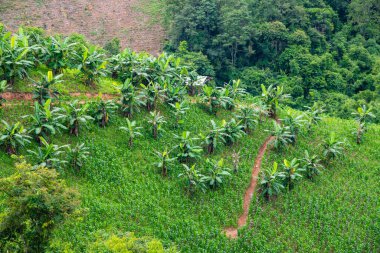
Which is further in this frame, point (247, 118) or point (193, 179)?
point (247, 118)

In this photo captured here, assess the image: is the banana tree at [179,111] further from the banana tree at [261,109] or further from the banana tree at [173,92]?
the banana tree at [261,109]

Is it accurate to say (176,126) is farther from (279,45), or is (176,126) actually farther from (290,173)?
(279,45)

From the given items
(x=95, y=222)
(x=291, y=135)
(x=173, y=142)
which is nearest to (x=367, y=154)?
(x=291, y=135)

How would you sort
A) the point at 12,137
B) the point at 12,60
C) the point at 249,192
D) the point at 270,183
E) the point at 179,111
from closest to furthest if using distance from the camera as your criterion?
the point at 12,137
the point at 270,183
the point at 12,60
the point at 249,192
the point at 179,111

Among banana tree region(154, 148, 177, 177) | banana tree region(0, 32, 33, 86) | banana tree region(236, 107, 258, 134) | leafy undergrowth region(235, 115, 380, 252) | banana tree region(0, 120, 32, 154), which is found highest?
banana tree region(0, 32, 33, 86)

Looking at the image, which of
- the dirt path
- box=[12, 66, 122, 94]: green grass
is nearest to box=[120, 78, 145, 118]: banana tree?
box=[12, 66, 122, 94]: green grass

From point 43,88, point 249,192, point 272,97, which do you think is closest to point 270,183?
point 249,192

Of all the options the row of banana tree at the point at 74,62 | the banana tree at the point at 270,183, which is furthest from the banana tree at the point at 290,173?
the row of banana tree at the point at 74,62

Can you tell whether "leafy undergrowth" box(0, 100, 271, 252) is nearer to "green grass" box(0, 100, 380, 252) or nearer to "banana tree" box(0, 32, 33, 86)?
"green grass" box(0, 100, 380, 252)
